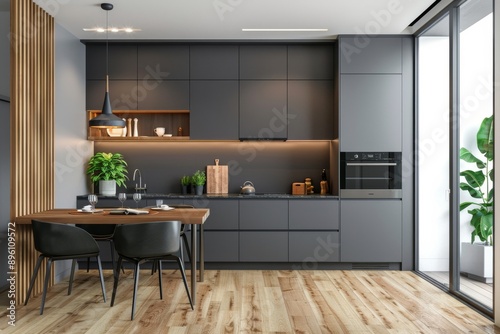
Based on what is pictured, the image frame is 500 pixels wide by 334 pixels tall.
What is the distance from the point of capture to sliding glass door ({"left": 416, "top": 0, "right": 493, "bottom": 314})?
16.0 ft

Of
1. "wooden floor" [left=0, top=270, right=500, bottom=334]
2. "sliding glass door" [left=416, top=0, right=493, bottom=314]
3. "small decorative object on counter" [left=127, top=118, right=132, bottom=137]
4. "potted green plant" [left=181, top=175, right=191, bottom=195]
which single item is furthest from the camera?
"potted green plant" [left=181, top=175, right=191, bottom=195]

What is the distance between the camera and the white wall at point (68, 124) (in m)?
5.46

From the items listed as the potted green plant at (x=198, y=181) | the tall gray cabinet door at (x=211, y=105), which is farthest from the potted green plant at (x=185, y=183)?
the tall gray cabinet door at (x=211, y=105)

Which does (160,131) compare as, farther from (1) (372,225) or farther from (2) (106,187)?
(1) (372,225)

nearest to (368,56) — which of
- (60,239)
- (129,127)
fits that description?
(129,127)

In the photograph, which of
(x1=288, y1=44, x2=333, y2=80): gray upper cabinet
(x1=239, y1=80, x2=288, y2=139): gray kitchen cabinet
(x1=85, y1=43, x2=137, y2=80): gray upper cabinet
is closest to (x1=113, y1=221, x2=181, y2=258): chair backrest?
(x1=239, y1=80, x2=288, y2=139): gray kitchen cabinet

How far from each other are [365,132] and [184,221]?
268 centimetres

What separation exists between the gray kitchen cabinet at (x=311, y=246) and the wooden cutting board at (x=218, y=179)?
1.13 m

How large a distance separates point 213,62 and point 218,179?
1.48m

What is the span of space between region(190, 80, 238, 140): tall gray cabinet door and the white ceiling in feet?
1.93

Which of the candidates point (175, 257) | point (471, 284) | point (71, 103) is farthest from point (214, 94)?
point (471, 284)

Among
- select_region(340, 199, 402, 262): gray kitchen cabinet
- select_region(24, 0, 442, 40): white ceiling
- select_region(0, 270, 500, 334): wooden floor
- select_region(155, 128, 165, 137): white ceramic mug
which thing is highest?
select_region(24, 0, 442, 40): white ceiling

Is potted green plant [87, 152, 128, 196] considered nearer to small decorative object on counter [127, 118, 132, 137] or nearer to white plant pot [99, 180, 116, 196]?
white plant pot [99, 180, 116, 196]

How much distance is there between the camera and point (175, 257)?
4418 millimetres
